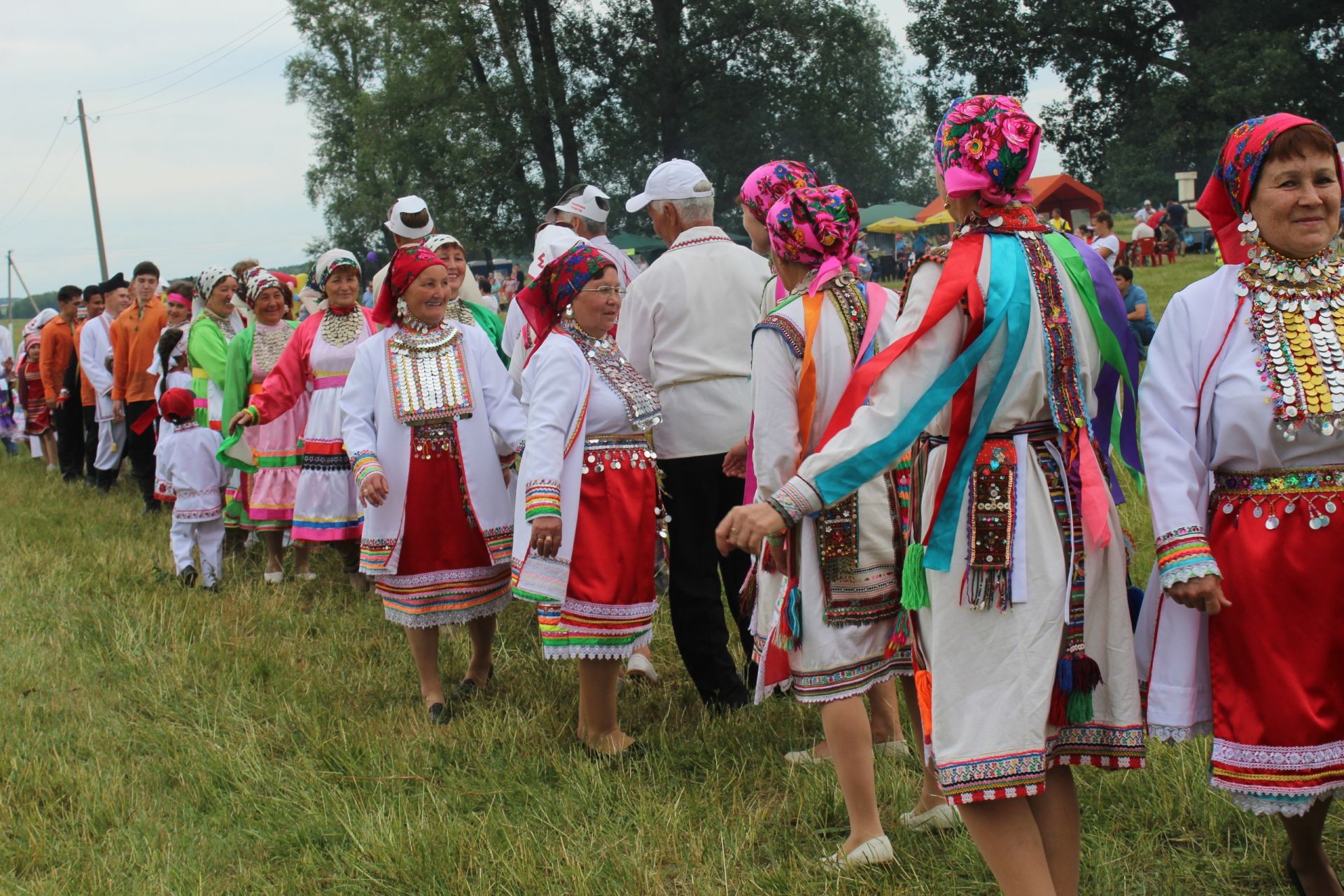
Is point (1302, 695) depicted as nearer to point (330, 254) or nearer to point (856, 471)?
point (856, 471)

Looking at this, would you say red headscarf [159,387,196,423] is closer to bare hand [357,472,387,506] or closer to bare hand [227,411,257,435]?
bare hand [227,411,257,435]

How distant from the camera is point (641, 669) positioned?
18.6 feet

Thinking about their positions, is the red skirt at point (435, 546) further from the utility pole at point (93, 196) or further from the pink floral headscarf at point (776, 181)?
the utility pole at point (93, 196)

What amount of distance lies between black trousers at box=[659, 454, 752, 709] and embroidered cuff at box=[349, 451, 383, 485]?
44.1 inches

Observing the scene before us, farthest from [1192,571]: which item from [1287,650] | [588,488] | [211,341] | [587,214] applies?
[211,341]

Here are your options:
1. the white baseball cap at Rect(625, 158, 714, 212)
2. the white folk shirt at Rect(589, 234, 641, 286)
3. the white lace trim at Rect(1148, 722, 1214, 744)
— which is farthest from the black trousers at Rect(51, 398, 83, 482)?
the white lace trim at Rect(1148, 722, 1214, 744)

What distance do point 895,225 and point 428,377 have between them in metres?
38.7

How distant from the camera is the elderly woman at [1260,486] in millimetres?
2678

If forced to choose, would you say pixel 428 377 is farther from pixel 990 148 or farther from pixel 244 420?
pixel 990 148

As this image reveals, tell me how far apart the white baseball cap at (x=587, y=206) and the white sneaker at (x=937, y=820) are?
3694 millimetres

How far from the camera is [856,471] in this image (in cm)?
270

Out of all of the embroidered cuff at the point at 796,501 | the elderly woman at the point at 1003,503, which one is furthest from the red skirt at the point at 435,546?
the embroidered cuff at the point at 796,501

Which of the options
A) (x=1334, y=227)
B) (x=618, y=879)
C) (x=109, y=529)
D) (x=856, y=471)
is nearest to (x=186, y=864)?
(x=618, y=879)

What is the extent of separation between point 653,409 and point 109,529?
23.6 ft
